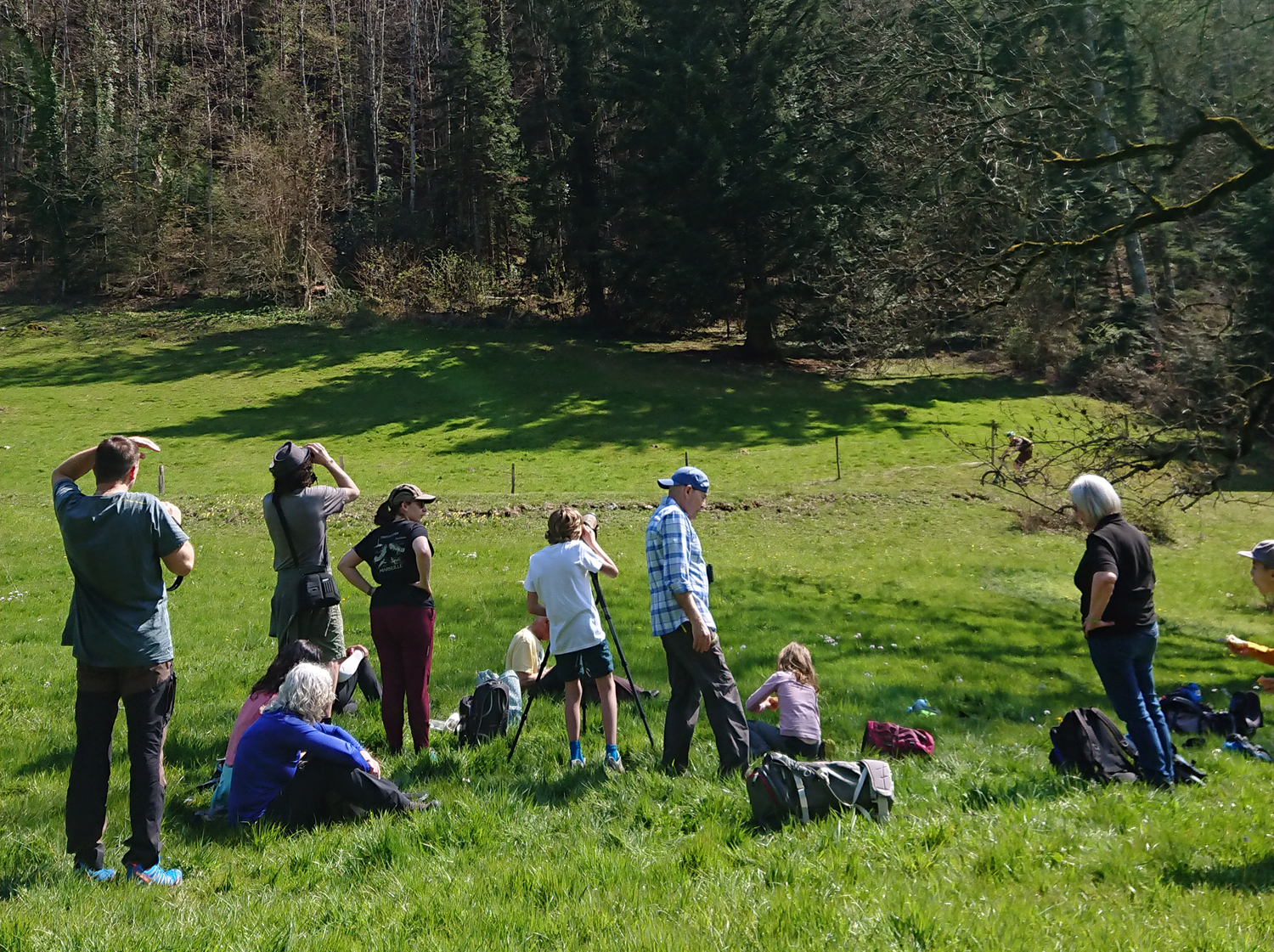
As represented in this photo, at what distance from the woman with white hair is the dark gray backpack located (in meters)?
1.90

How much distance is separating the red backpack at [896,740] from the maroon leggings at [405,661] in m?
3.42

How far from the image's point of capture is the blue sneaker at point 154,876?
472 cm

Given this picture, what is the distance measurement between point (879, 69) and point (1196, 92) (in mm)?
4206

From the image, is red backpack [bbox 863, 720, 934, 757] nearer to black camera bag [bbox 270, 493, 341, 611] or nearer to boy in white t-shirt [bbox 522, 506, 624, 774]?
boy in white t-shirt [bbox 522, 506, 624, 774]

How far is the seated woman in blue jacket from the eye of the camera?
563 cm

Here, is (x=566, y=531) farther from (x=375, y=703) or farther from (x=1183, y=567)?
(x=1183, y=567)

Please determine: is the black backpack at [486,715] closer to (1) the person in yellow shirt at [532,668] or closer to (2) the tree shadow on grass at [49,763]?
(1) the person in yellow shirt at [532,668]

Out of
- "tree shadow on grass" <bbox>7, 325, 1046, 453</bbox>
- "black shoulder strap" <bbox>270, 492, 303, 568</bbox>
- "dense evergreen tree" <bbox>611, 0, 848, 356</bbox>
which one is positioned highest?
"dense evergreen tree" <bbox>611, 0, 848, 356</bbox>

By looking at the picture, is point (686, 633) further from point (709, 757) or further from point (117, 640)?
point (117, 640)

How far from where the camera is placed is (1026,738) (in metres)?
8.05

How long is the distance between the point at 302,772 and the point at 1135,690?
531cm

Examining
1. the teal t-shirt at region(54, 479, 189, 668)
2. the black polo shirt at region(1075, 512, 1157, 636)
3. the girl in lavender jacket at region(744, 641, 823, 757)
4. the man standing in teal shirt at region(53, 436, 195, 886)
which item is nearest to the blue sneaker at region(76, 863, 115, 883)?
the man standing in teal shirt at region(53, 436, 195, 886)

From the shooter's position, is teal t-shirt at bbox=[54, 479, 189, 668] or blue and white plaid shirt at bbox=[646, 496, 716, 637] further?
blue and white plaid shirt at bbox=[646, 496, 716, 637]

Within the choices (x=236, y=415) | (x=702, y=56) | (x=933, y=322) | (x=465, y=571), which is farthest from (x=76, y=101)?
(x=933, y=322)
